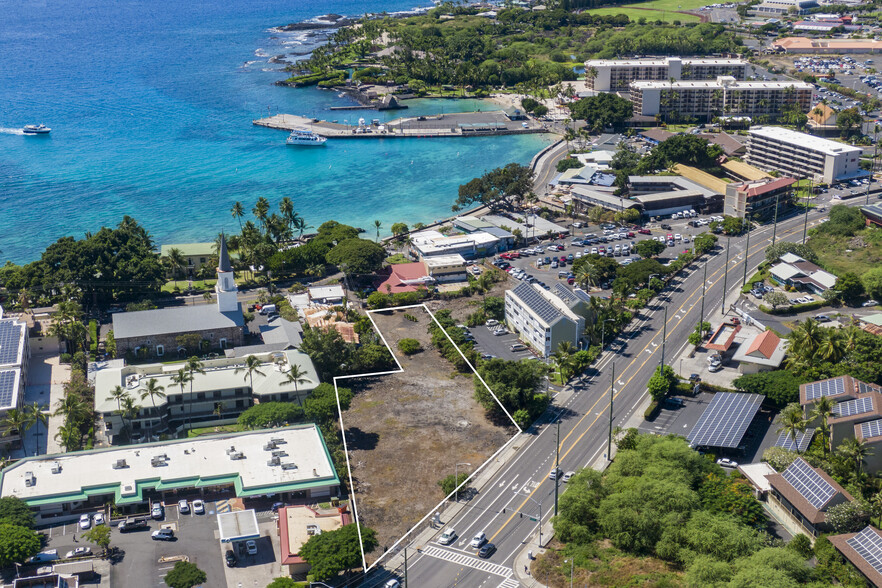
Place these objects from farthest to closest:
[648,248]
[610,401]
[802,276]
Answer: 1. [648,248]
2. [802,276]
3. [610,401]

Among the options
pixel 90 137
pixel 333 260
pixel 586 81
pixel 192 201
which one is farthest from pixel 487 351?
pixel 586 81

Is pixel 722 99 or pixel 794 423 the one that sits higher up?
pixel 722 99

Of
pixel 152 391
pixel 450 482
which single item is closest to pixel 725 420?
pixel 450 482

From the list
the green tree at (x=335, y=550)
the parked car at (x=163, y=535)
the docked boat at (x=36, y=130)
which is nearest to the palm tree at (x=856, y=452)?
the green tree at (x=335, y=550)

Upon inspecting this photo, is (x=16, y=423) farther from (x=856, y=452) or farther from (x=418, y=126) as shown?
(x=418, y=126)

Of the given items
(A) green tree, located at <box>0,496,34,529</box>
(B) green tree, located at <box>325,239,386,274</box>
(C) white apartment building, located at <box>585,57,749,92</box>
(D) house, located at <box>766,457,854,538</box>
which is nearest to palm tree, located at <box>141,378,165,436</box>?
(A) green tree, located at <box>0,496,34,529</box>

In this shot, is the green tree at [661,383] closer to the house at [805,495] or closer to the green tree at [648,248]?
the house at [805,495]
